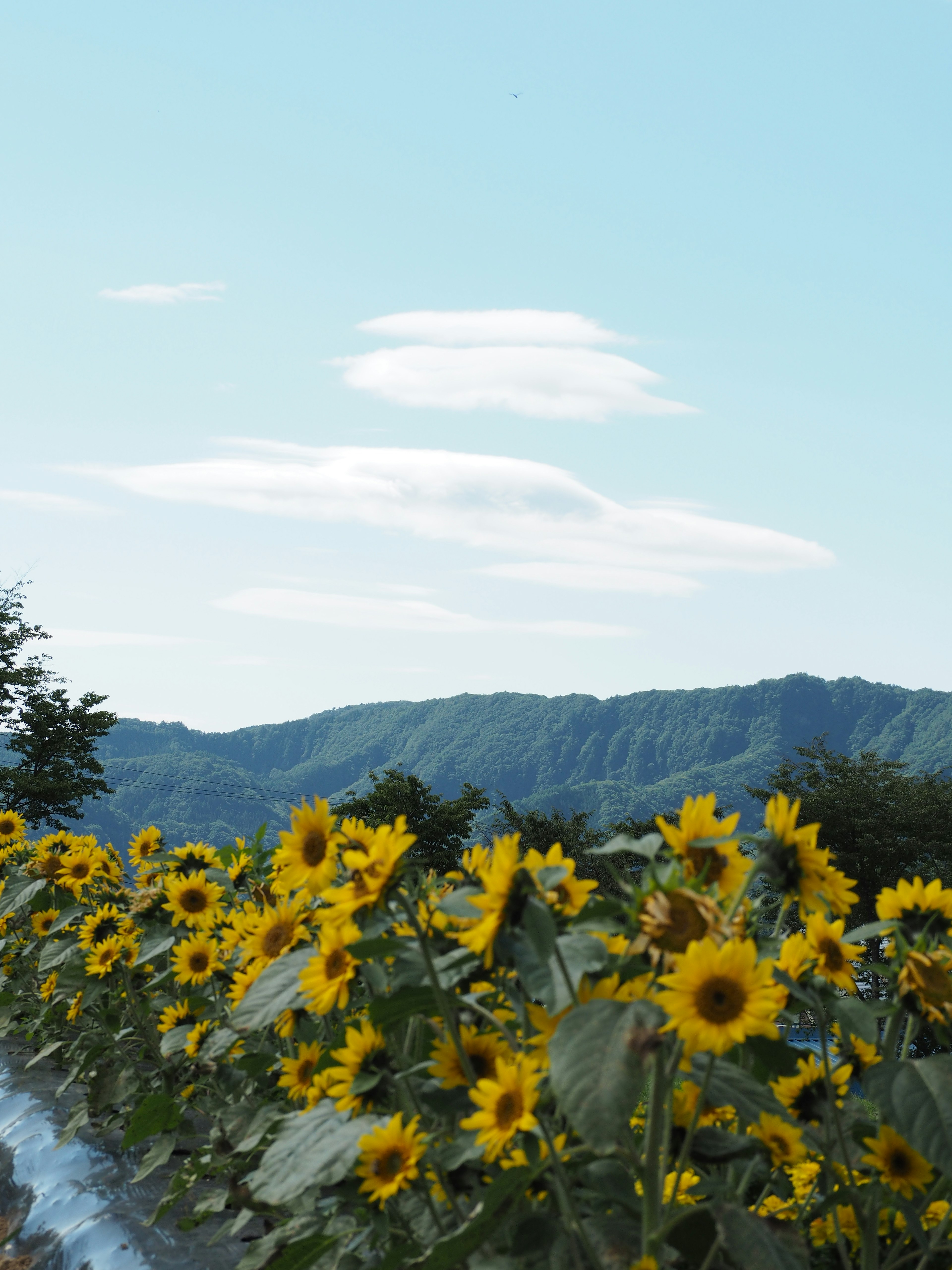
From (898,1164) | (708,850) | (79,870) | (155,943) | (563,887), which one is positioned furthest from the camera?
(79,870)

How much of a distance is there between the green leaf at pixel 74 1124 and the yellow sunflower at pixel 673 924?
3066 mm

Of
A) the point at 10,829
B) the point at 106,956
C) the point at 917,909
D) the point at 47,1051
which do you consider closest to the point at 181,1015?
the point at 106,956

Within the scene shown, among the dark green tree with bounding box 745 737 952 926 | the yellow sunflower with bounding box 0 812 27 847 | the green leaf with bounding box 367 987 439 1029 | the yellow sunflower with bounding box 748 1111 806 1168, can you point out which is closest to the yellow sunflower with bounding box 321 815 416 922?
the green leaf with bounding box 367 987 439 1029

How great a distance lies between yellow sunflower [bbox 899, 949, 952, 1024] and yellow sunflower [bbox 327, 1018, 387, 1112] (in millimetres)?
786

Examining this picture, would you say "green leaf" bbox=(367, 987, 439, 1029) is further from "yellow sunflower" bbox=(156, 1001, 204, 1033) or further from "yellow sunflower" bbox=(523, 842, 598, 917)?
"yellow sunflower" bbox=(156, 1001, 204, 1033)

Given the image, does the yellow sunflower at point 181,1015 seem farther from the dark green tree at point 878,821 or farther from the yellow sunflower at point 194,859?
the dark green tree at point 878,821

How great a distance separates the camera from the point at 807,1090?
5.49 feet

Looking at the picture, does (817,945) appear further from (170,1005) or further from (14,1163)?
(14,1163)

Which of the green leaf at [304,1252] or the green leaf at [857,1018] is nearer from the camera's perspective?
the green leaf at [857,1018]

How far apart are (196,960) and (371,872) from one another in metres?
1.77

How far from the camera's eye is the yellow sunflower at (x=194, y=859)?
3596 mm

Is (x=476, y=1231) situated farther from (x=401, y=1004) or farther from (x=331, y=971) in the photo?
(x=331, y=971)

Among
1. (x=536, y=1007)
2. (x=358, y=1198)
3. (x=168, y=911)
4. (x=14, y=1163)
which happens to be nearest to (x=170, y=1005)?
(x=168, y=911)

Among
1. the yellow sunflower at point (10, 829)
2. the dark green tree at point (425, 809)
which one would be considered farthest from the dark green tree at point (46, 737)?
the yellow sunflower at point (10, 829)
